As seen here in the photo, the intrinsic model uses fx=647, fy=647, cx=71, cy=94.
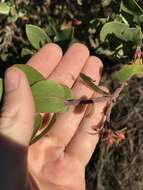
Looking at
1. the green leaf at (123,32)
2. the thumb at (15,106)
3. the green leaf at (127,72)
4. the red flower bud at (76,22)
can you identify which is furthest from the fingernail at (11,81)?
the red flower bud at (76,22)

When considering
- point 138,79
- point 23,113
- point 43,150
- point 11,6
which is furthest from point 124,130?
point 23,113

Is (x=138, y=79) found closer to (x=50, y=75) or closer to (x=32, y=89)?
(x=50, y=75)

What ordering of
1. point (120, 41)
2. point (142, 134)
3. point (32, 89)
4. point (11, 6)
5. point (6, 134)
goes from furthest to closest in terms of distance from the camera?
point (142, 134) < point (11, 6) < point (120, 41) < point (32, 89) < point (6, 134)

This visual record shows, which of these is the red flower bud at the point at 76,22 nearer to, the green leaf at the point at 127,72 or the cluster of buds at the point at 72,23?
the cluster of buds at the point at 72,23

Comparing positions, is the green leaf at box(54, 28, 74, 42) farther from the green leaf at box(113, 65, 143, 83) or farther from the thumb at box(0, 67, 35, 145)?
the thumb at box(0, 67, 35, 145)

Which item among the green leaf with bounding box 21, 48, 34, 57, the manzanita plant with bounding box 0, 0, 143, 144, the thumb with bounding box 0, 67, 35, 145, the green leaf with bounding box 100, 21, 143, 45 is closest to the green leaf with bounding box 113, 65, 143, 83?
the manzanita plant with bounding box 0, 0, 143, 144

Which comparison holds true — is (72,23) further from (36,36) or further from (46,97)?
(46,97)
